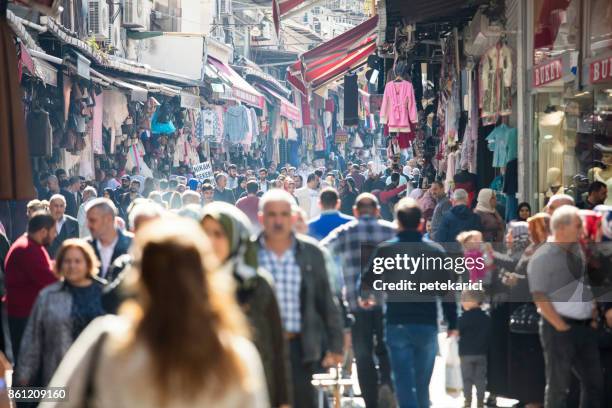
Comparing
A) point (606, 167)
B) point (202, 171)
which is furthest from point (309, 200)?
point (202, 171)

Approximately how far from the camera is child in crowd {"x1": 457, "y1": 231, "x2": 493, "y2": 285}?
973 cm

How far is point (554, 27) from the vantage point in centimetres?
1437

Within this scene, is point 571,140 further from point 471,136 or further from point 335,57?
point 335,57

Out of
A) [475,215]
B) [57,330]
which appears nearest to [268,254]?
[57,330]

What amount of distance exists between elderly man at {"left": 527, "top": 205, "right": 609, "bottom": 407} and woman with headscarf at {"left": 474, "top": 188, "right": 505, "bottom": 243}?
478 centimetres

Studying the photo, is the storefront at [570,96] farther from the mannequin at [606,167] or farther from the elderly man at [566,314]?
the elderly man at [566,314]

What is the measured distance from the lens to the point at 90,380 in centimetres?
343

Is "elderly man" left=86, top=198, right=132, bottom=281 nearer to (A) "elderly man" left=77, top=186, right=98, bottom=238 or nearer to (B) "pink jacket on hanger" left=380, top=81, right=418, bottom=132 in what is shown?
(A) "elderly man" left=77, top=186, right=98, bottom=238

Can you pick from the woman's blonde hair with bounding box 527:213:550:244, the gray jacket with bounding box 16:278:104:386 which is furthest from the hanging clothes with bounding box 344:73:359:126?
the gray jacket with bounding box 16:278:104:386

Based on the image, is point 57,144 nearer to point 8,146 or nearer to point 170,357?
point 8,146

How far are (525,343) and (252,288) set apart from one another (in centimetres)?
421

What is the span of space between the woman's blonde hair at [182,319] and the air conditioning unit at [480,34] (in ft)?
46.8

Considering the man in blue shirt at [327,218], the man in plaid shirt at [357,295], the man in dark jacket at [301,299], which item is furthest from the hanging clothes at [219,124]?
the man in dark jacket at [301,299]

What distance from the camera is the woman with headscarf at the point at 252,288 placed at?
522cm
